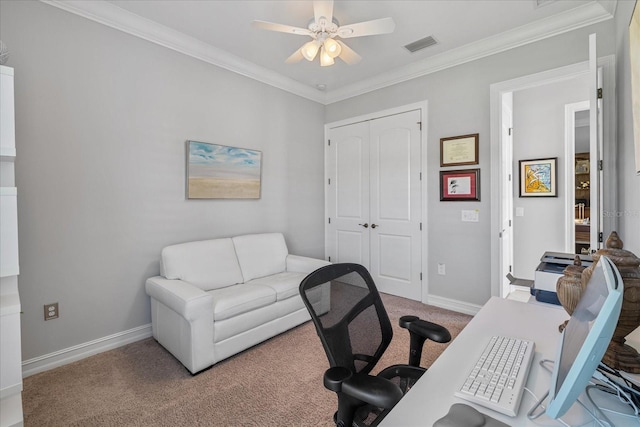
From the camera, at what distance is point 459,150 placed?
10.4 feet

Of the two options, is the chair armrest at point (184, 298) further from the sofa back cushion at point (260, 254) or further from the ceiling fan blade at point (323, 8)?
the ceiling fan blade at point (323, 8)

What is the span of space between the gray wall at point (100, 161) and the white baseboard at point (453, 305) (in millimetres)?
2438

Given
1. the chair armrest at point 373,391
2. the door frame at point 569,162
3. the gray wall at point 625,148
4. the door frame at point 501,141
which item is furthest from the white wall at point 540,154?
the chair armrest at point 373,391

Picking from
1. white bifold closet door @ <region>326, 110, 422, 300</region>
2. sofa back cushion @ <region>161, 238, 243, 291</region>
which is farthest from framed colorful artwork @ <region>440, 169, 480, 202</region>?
sofa back cushion @ <region>161, 238, 243, 291</region>

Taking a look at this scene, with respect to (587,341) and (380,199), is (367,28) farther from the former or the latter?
(587,341)

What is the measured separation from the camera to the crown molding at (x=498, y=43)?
95.0 inches

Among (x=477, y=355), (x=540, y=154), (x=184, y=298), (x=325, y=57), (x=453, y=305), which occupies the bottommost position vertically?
(x=453, y=305)

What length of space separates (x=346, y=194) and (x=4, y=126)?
3.38 metres

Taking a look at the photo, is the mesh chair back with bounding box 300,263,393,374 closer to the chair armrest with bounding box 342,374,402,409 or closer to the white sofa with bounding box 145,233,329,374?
the chair armrest with bounding box 342,374,402,409

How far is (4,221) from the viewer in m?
1.50

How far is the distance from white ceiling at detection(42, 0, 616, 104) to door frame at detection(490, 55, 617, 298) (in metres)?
0.36

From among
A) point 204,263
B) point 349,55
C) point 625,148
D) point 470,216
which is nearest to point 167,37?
point 349,55

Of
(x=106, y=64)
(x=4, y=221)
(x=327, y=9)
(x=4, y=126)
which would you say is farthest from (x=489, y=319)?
(x=106, y=64)

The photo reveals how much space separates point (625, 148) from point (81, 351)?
422 centimetres
